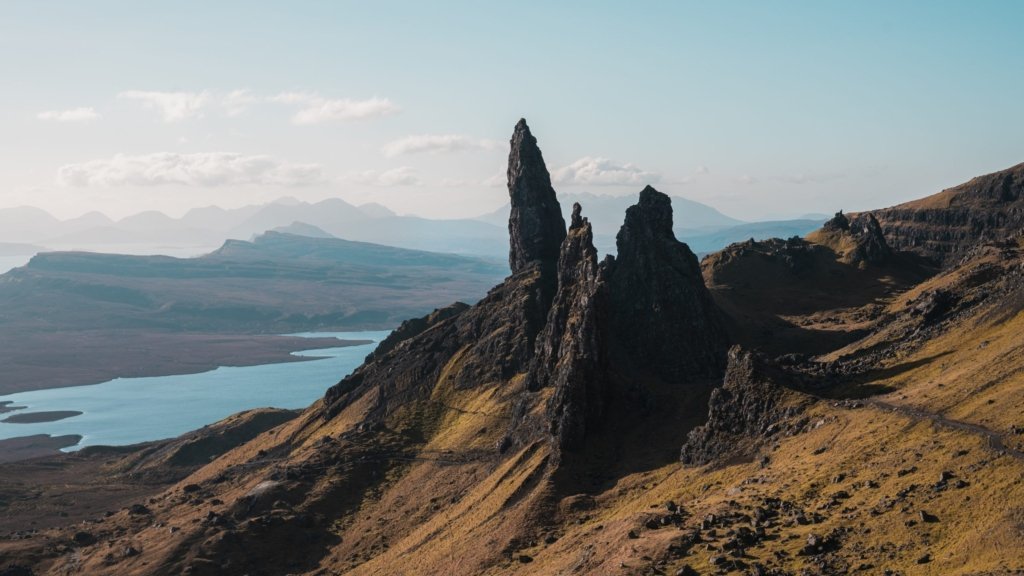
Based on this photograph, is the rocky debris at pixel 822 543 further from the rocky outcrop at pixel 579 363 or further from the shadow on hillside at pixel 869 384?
the rocky outcrop at pixel 579 363

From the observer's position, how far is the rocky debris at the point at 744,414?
130750 mm

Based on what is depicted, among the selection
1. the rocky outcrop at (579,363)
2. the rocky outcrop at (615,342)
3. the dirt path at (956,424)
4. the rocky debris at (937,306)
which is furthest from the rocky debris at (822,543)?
the rocky debris at (937,306)

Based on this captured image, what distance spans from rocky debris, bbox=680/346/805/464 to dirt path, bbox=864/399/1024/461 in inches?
479

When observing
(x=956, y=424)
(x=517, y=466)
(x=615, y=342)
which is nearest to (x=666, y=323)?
(x=615, y=342)

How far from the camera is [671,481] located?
443 feet

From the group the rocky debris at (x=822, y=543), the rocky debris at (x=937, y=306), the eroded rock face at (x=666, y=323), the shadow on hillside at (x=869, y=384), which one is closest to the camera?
the rocky debris at (x=822, y=543)

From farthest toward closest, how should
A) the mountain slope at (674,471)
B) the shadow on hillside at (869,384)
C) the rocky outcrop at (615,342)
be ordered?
the rocky outcrop at (615,342), the shadow on hillside at (869,384), the mountain slope at (674,471)

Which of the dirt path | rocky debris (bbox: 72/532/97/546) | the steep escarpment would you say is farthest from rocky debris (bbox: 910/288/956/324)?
rocky debris (bbox: 72/532/97/546)

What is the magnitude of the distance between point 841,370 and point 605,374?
128 feet

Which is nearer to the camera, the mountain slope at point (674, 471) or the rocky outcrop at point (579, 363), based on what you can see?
the mountain slope at point (674, 471)

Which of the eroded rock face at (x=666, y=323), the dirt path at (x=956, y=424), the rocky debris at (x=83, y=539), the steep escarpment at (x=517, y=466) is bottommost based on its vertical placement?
the rocky debris at (x=83, y=539)

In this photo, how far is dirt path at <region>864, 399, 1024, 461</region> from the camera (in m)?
93.4

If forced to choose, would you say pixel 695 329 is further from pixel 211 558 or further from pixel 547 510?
pixel 211 558

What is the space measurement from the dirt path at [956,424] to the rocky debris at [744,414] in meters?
12.2
